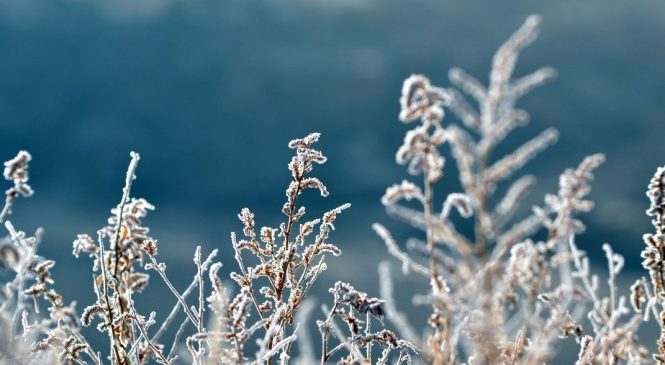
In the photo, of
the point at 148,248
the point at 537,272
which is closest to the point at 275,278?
the point at 148,248

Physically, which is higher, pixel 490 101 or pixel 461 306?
pixel 490 101

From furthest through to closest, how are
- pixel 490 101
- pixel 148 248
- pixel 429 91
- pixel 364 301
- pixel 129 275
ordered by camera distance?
1. pixel 148 248
2. pixel 129 275
3. pixel 364 301
4. pixel 429 91
5. pixel 490 101

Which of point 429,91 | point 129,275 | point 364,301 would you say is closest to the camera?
point 429,91

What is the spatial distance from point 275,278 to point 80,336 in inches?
51.8

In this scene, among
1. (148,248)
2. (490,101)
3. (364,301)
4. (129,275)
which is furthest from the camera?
(148,248)

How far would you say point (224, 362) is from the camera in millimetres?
4508

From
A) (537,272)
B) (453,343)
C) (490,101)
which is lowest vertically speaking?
(453,343)

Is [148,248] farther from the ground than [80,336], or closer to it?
farther from the ground

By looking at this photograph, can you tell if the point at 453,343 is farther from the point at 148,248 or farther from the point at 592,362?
the point at 148,248

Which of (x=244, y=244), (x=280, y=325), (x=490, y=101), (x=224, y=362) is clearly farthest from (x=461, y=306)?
(x=244, y=244)

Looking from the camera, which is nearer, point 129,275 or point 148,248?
point 129,275

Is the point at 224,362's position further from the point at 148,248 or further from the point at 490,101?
the point at 490,101

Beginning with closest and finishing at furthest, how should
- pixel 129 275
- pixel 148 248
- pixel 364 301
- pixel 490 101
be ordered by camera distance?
pixel 490 101, pixel 364 301, pixel 129 275, pixel 148 248

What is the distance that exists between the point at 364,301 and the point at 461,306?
1328 millimetres
